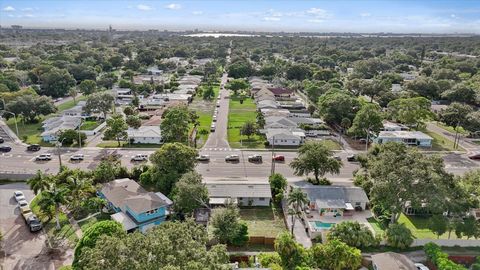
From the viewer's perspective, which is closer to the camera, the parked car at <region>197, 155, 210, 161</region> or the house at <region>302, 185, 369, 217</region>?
the house at <region>302, 185, 369, 217</region>

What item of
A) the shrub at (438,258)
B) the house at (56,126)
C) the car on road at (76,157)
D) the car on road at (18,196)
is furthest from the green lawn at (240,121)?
the shrub at (438,258)

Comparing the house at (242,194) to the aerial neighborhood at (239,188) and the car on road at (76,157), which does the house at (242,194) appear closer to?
the aerial neighborhood at (239,188)

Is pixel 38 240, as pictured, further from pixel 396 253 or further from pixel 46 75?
pixel 46 75

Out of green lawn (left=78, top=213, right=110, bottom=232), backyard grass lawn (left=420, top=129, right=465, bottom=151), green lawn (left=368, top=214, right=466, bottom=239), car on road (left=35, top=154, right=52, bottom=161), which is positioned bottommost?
green lawn (left=78, top=213, right=110, bottom=232)

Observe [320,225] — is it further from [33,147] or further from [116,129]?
[33,147]

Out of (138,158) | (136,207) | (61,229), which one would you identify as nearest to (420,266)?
(136,207)

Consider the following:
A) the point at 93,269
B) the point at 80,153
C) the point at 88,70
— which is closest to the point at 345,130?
the point at 80,153

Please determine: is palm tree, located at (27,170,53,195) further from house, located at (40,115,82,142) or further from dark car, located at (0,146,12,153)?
house, located at (40,115,82,142)

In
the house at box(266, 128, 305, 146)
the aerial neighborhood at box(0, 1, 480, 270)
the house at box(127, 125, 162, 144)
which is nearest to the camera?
the aerial neighborhood at box(0, 1, 480, 270)

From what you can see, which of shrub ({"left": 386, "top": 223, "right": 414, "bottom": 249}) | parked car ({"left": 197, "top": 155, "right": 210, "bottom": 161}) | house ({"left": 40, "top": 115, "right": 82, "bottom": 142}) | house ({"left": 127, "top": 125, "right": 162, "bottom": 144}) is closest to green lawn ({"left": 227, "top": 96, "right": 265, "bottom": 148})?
parked car ({"left": 197, "top": 155, "right": 210, "bottom": 161})
